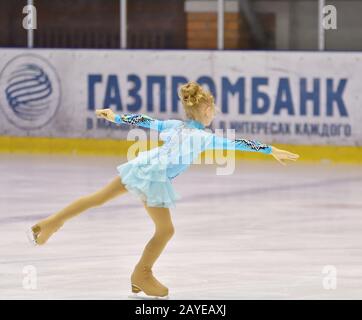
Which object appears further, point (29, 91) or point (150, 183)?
point (29, 91)

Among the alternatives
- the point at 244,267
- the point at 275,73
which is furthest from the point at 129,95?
the point at 244,267

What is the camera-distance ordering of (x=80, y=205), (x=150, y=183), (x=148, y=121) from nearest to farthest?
(x=150, y=183) → (x=80, y=205) → (x=148, y=121)

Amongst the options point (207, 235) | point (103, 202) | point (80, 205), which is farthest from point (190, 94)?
point (207, 235)

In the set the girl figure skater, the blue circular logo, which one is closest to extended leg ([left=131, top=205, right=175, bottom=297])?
the girl figure skater

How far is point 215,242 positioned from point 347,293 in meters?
2.37

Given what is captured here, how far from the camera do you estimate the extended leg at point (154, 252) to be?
862 cm

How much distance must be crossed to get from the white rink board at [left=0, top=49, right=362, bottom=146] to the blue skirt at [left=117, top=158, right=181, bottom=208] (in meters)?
8.43

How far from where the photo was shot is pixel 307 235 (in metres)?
11.5

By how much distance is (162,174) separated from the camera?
8.66m

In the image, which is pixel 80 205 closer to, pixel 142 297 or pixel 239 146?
pixel 142 297

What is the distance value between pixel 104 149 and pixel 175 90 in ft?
3.49

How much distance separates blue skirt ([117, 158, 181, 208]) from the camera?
859cm

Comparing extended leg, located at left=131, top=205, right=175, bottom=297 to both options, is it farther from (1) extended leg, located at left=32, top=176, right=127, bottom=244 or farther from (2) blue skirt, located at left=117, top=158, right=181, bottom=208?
(1) extended leg, located at left=32, top=176, right=127, bottom=244
